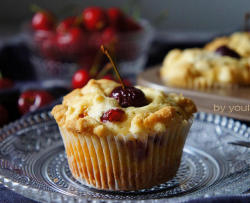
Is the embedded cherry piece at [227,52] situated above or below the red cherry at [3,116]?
above

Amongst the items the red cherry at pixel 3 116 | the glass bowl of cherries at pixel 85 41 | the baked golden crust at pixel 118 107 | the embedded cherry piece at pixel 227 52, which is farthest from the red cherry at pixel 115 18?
the baked golden crust at pixel 118 107

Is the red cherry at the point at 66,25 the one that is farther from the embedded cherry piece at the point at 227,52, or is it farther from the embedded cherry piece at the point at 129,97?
the embedded cherry piece at the point at 129,97

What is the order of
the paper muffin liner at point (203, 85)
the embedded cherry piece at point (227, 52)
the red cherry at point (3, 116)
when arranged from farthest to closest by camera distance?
the embedded cherry piece at point (227, 52), the paper muffin liner at point (203, 85), the red cherry at point (3, 116)

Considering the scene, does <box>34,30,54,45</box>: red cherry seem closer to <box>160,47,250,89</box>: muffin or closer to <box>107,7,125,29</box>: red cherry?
<box>107,7,125,29</box>: red cherry

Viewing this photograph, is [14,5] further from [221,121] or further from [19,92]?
[221,121]

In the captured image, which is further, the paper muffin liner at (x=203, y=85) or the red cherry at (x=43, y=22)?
the red cherry at (x=43, y=22)

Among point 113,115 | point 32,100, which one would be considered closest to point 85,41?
point 32,100
